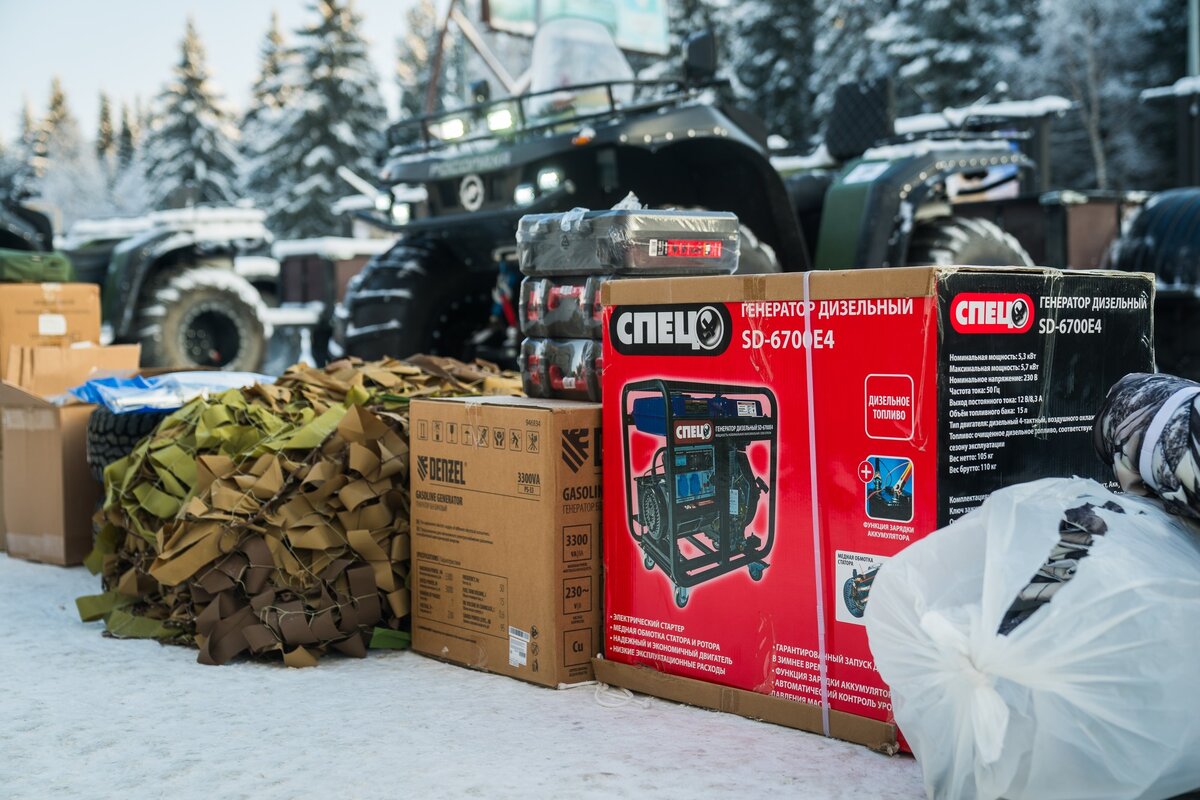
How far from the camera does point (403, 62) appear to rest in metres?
70.6

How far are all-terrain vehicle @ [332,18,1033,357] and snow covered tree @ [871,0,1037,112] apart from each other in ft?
87.7

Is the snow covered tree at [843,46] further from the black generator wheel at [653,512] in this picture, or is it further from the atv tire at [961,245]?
the black generator wheel at [653,512]

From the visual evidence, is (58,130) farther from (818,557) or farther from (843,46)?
(818,557)

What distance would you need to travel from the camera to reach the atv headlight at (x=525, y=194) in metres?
6.39

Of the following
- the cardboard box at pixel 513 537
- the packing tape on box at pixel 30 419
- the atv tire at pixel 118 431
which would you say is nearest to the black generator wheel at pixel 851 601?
the cardboard box at pixel 513 537

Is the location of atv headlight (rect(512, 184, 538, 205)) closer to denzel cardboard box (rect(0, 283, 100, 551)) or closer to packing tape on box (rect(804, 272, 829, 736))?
denzel cardboard box (rect(0, 283, 100, 551))

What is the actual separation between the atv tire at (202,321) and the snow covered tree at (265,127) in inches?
1271

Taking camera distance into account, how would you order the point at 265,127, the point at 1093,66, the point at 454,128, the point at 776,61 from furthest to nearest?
the point at 265,127
the point at 776,61
the point at 1093,66
the point at 454,128

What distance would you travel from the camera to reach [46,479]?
5688mm

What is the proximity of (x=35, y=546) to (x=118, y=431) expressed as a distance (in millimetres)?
1062

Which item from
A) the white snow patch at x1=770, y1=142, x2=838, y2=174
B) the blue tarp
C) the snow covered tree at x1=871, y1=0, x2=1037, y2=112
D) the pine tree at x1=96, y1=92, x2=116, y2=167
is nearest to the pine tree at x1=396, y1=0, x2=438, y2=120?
the pine tree at x1=96, y1=92, x2=116, y2=167

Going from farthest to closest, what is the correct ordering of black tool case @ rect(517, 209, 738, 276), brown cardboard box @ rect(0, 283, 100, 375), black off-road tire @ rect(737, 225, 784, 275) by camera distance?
brown cardboard box @ rect(0, 283, 100, 375) < black off-road tire @ rect(737, 225, 784, 275) < black tool case @ rect(517, 209, 738, 276)

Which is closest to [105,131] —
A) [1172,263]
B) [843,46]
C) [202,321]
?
[843,46]

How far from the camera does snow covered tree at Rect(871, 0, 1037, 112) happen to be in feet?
109
